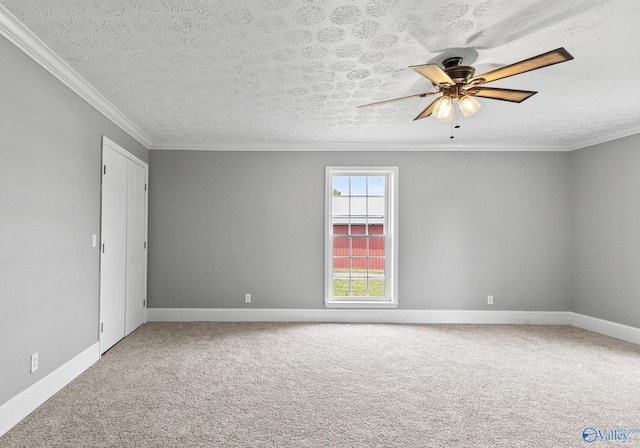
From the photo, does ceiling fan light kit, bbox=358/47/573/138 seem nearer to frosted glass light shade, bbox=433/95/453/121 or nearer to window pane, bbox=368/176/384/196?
frosted glass light shade, bbox=433/95/453/121

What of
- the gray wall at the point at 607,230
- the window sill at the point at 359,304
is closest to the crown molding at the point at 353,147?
the gray wall at the point at 607,230

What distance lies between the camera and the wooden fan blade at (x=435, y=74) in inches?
84.6

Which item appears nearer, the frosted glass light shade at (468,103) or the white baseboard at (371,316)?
the frosted glass light shade at (468,103)

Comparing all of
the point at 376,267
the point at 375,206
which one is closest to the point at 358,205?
the point at 375,206

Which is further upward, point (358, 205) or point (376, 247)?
point (358, 205)

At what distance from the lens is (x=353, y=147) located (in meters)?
5.02

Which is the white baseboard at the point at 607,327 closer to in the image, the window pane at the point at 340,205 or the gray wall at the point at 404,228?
the gray wall at the point at 404,228

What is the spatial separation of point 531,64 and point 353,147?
3059 millimetres

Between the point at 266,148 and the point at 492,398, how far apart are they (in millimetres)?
3911

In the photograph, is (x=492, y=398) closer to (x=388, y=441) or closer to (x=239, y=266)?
(x=388, y=441)

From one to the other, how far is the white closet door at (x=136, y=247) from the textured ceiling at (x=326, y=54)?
0.80 metres

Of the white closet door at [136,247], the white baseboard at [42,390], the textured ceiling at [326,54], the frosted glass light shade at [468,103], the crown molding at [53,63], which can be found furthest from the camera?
the white closet door at [136,247]

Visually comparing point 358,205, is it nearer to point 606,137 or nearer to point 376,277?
point 376,277

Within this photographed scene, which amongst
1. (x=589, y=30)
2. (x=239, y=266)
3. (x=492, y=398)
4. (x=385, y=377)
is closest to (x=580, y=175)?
(x=589, y=30)
